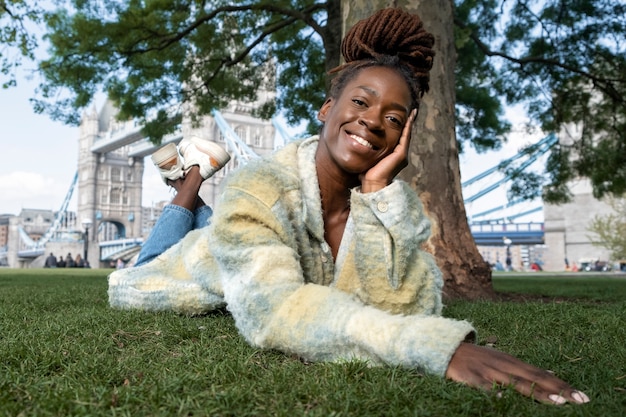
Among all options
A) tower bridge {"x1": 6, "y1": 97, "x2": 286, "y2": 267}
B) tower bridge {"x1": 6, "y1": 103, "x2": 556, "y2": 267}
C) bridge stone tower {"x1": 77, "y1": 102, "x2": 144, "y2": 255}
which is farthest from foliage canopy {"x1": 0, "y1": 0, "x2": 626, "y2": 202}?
bridge stone tower {"x1": 77, "y1": 102, "x2": 144, "y2": 255}

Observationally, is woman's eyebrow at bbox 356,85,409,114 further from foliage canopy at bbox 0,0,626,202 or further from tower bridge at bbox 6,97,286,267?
tower bridge at bbox 6,97,286,267

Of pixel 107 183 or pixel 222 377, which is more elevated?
pixel 107 183

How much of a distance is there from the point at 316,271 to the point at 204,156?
1.27m

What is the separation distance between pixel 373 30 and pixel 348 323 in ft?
3.30

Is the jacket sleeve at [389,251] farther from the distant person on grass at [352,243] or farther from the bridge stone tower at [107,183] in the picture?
the bridge stone tower at [107,183]

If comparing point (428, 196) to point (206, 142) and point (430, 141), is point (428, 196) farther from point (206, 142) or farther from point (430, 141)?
point (206, 142)

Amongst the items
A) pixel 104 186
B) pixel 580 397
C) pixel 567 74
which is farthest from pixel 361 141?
pixel 104 186

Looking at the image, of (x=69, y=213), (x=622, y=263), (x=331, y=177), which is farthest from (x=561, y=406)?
(x=69, y=213)

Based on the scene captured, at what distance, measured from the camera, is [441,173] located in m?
Answer: 4.25

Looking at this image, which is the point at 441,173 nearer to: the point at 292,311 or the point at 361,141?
the point at 361,141

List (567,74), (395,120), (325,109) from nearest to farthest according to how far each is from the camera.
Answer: (395,120)
(325,109)
(567,74)

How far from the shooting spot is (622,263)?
35.7 metres

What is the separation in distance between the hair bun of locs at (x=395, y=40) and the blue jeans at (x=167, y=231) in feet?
3.78

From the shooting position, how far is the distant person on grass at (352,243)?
53.6 inches
